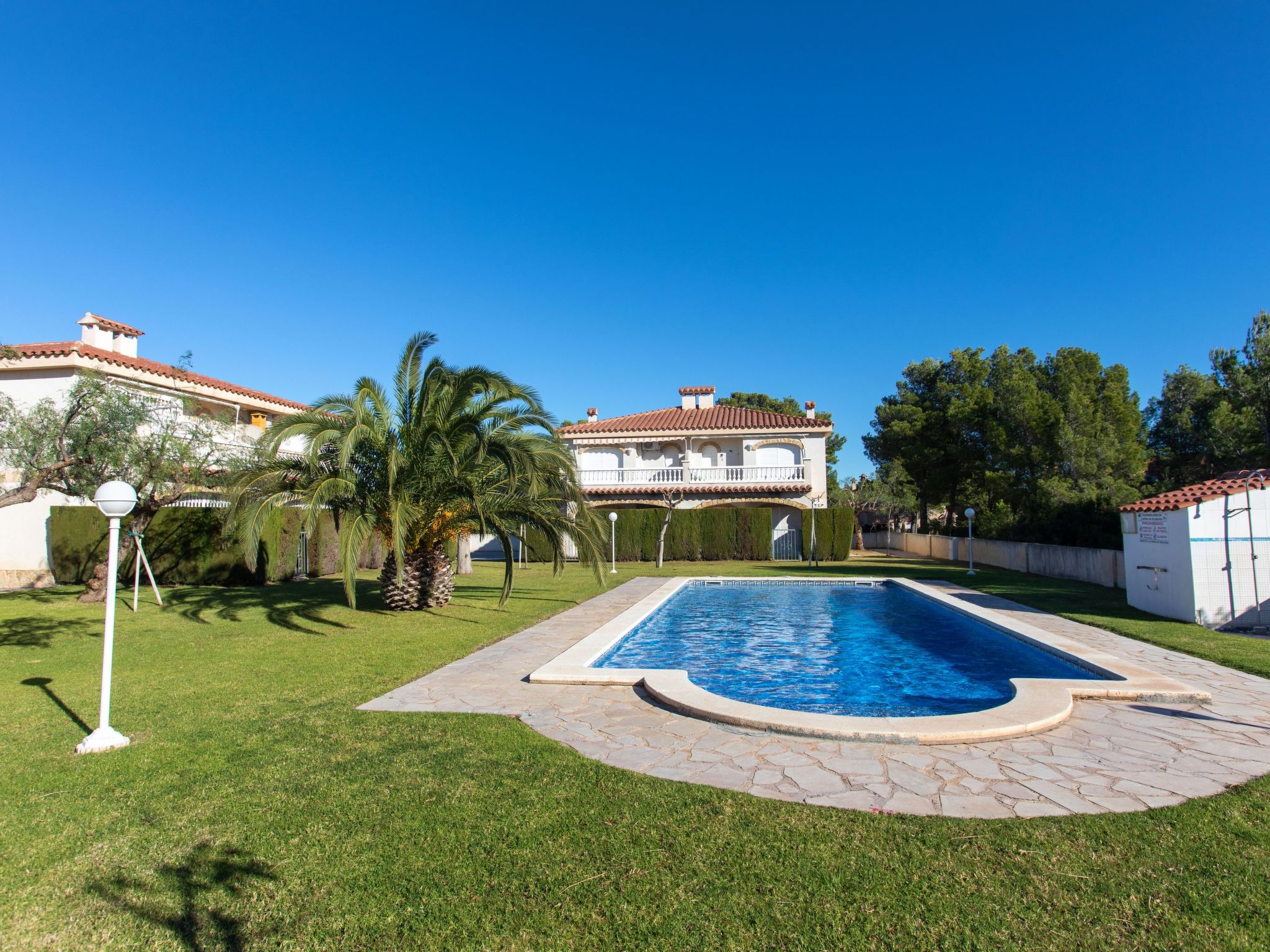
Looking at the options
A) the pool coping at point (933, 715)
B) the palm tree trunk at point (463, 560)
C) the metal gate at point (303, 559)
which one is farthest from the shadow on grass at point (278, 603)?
the pool coping at point (933, 715)

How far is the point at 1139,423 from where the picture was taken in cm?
2761


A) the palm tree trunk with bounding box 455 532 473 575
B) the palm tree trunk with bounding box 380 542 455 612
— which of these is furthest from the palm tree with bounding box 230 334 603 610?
the palm tree trunk with bounding box 455 532 473 575

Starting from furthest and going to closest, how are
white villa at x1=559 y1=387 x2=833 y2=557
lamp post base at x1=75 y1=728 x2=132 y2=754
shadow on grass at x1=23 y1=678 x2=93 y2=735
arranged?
white villa at x1=559 y1=387 x2=833 y2=557
shadow on grass at x1=23 y1=678 x2=93 y2=735
lamp post base at x1=75 y1=728 x2=132 y2=754

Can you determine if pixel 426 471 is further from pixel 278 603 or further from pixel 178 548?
pixel 178 548

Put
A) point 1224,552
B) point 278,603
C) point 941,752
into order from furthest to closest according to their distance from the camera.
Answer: point 278,603, point 1224,552, point 941,752

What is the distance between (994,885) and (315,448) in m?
13.0

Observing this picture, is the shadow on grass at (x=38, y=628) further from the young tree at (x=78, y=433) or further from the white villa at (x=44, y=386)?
the white villa at (x=44, y=386)

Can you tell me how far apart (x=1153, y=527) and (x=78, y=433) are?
2017cm

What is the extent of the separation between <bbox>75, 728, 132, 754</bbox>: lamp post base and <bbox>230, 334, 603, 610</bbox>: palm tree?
20.9ft

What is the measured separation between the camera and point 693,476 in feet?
116

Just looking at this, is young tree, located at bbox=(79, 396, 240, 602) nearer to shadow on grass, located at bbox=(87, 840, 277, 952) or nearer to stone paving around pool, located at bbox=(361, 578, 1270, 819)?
stone paving around pool, located at bbox=(361, 578, 1270, 819)

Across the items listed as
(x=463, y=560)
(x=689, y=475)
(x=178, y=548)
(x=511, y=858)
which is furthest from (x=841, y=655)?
(x=689, y=475)

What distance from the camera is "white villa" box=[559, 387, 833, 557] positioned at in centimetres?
3400

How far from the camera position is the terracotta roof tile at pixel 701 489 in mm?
33625
